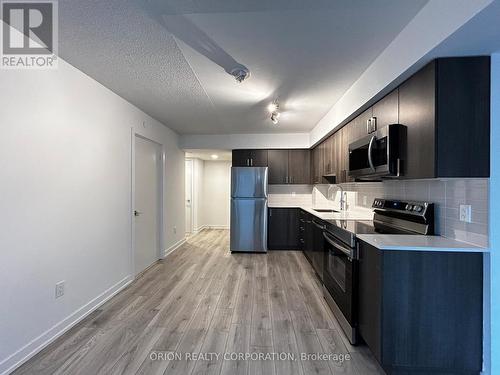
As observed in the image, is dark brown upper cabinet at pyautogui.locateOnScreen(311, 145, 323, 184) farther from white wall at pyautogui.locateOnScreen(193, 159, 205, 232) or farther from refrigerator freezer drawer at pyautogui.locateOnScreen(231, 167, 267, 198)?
white wall at pyautogui.locateOnScreen(193, 159, 205, 232)

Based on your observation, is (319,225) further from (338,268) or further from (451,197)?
(451,197)

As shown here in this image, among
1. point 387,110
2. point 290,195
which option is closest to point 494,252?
point 387,110

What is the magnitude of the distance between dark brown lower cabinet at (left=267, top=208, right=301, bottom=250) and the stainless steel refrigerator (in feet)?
0.87

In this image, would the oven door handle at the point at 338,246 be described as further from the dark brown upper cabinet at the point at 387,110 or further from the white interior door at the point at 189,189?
the white interior door at the point at 189,189

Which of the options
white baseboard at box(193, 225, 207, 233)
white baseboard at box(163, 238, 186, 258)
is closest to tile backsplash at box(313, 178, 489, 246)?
white baseboard at box(163, 238, 186, 258)

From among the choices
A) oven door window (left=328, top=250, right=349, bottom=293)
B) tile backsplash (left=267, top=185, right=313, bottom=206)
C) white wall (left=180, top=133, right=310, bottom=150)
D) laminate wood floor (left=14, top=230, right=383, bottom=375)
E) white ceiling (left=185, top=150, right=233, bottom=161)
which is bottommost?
laminate wood floor (left=14, top=230, right=383, bottom=375)

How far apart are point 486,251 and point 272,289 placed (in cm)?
216

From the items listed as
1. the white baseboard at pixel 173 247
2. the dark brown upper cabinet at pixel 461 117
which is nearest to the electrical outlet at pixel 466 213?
the dark brown upper cabinet at pixel 461 117

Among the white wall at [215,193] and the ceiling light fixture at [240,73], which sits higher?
the ceiling light fixture at [240,73]

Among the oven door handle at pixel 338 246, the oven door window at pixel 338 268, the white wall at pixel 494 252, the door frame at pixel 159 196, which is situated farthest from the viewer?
→ the door frame at pixel 159 196

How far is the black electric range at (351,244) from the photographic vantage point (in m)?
1.96

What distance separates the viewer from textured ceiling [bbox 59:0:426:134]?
1515mm

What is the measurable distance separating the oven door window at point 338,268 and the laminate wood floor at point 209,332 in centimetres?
41

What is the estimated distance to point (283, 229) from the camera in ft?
16.3
